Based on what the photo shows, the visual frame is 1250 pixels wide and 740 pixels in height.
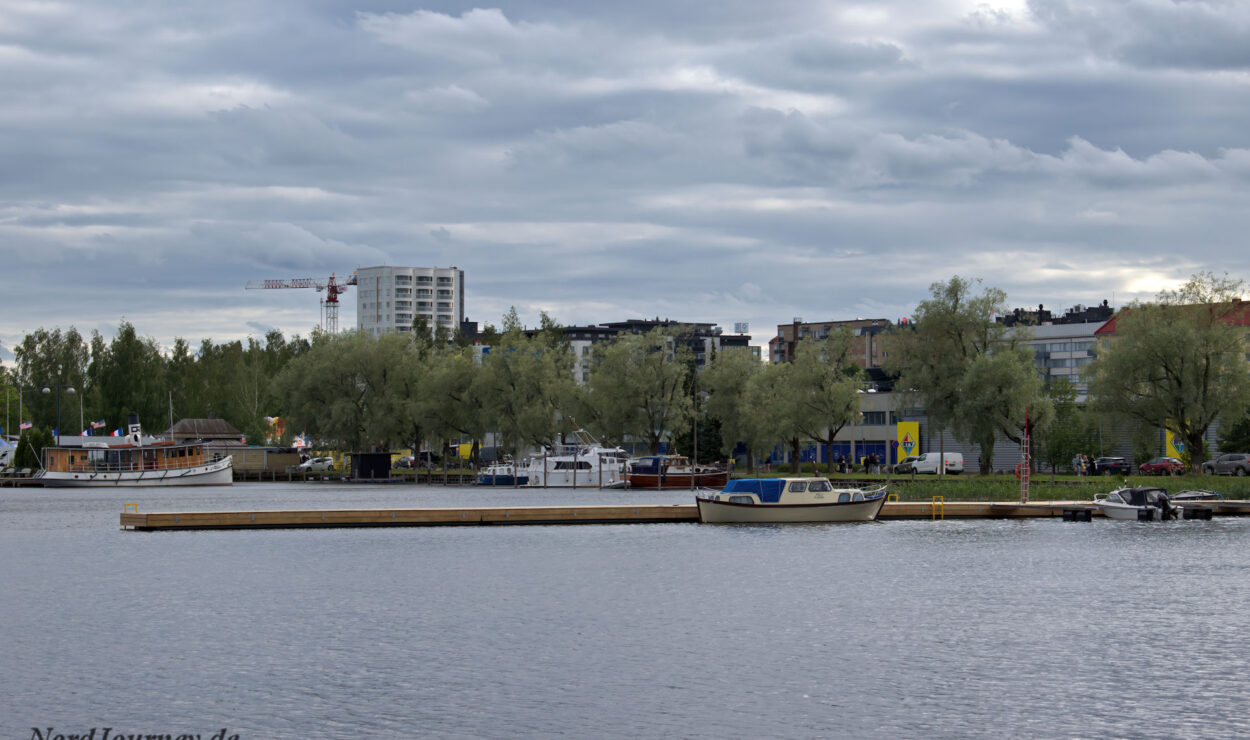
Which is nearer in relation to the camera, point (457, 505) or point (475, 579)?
point (475, 579)

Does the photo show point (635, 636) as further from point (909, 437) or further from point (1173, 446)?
point (909, 437)

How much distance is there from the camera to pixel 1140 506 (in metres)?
79.4

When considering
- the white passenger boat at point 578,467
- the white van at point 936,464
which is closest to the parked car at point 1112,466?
the white van at point 936,464

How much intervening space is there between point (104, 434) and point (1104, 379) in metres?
136

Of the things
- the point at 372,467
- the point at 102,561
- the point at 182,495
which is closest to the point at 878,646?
the point at 102,561

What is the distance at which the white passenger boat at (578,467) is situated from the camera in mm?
141500

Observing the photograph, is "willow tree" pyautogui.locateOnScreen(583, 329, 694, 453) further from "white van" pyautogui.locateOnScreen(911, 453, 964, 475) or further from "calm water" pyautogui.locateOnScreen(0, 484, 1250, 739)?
"calm water" pyautogui.locateOnScreen(0, 484, 1250, 739)

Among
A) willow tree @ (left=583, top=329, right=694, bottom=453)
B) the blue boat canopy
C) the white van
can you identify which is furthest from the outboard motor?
willow tree @ (left=583, top=329, right=694, bottom=453)

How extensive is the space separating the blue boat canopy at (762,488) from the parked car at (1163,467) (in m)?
52.9

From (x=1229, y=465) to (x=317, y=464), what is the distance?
121794 millimetres

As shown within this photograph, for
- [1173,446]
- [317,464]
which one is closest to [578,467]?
[317,464]

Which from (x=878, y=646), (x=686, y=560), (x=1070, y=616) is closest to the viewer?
(x=878, y=646)

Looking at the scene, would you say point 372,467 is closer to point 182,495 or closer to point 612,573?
point 182,495

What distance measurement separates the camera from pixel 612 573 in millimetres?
54188
